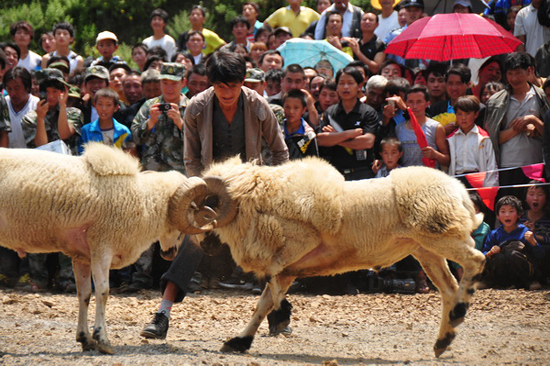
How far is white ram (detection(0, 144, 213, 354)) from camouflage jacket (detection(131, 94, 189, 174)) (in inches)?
108

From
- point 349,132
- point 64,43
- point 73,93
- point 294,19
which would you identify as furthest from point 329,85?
point 64,43

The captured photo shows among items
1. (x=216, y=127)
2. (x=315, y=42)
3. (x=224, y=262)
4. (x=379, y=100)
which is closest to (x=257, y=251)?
(x=216, y=127)

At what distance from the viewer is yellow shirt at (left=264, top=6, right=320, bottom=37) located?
43.9ft

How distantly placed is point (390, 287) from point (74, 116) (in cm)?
453

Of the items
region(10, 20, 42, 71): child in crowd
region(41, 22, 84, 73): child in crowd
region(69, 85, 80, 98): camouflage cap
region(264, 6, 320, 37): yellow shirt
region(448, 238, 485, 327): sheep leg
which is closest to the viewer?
region(448, 238, 485, 327): sheep leg

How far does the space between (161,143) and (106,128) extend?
0.90 meters

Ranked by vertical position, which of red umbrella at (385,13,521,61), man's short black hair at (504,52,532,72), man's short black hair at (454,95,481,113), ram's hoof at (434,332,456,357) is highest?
red umbrella at (385,13,521,61)

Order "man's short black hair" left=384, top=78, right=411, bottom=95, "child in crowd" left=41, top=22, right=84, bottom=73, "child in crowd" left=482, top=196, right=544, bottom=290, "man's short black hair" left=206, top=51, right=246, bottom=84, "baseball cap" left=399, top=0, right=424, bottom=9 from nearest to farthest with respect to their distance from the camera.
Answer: "man's short black hair" left=206, top=51, right=246, bottom=84 < "child in crowd" left=482, top=196, right=544, bottom=290 < "man's short black hair" left=384, top=78, right=411, bottom=95 < "baseball cap" left=399, top=0, right=424, bottom=9 < "child in crowd" left=41, top=22, right=84, bottom=73

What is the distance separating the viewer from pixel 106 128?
28.9 ft

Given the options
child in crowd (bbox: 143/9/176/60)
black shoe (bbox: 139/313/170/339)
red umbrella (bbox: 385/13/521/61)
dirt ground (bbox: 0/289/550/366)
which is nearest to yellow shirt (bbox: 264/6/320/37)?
child in crowd (bbox: 143/9/176/60)

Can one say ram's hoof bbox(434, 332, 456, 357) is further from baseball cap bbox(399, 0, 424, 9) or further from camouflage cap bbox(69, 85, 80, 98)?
baseball cap bbox(399, 0, 424, 9)

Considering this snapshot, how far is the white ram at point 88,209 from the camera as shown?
17.0ft

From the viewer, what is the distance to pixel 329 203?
17.5ft

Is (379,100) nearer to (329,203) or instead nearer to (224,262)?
(224,262)
